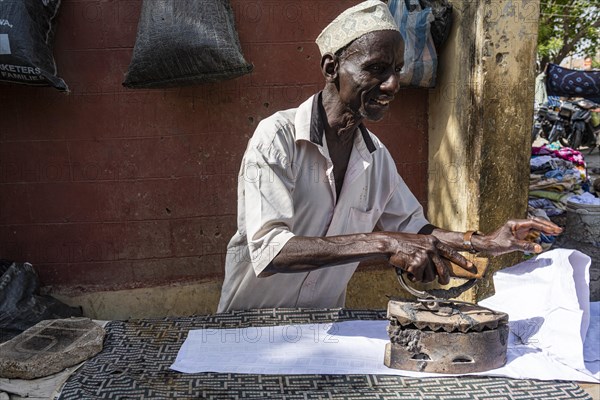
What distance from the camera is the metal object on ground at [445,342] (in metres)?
1.77

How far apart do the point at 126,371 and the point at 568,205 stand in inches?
165

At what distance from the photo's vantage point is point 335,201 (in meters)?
2.34

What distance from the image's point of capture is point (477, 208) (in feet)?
12.5

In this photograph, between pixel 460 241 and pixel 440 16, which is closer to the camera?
pixel 460 241

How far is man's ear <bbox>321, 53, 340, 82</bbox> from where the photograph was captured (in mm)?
2225

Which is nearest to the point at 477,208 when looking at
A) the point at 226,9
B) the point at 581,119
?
the point at 226,9

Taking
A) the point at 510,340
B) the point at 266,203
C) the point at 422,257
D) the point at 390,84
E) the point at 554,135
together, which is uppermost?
the point at 390,84

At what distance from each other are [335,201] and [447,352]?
775mm

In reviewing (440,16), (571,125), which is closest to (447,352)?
(440,16)

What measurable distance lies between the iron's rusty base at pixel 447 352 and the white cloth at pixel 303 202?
53cm

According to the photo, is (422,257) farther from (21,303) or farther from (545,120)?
(545,120)

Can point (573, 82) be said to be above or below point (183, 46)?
below

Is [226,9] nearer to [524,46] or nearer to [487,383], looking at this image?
[524,46]

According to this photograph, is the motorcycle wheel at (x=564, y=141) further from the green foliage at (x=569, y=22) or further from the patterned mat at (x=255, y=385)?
the patterned mat at (x=255, y=385)
